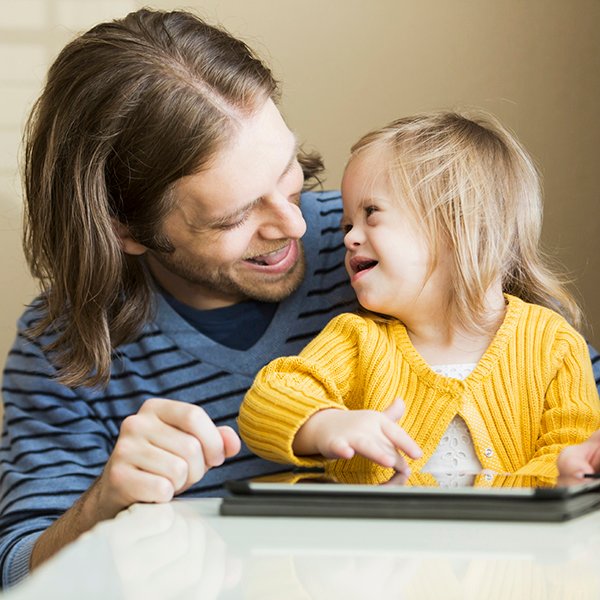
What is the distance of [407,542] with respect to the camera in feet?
2.25

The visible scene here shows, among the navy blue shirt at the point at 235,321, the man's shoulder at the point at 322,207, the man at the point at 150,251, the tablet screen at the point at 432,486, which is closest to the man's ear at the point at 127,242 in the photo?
the man at the point at 150,251

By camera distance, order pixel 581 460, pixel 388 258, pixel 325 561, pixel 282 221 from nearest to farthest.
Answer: pixel 325 561
pixel 581 460
pixel 388 258
pixel 282 221

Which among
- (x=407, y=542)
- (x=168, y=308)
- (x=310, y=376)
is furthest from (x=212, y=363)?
(x=407, y=542)

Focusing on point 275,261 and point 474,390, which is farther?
point 275,261

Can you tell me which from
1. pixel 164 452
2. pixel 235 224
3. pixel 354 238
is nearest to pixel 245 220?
pixel 235 224

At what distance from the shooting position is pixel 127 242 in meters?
1.52

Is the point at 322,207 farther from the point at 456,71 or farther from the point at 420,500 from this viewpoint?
the point at 420,500

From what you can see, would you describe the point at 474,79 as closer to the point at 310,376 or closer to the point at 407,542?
the point at 310,376

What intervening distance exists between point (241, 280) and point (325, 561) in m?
0.84

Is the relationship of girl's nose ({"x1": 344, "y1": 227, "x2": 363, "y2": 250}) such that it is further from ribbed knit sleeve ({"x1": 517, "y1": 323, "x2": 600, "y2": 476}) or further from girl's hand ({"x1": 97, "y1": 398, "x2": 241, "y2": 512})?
girl's hand ({"x1": 97, "y1": 398, "x2": 241, "y2": 512})

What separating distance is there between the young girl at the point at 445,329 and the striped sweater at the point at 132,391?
0.54 feet

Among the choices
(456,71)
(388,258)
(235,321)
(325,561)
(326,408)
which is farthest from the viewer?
(456,71)

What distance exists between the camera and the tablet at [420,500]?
74 cm

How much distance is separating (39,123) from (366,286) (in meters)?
0.57
